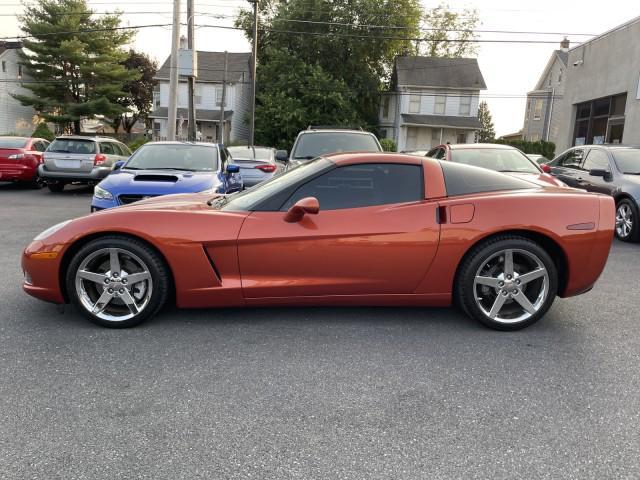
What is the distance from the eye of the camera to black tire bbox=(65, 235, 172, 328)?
12.5 feet

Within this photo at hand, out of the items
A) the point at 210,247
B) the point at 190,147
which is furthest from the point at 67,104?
the point at 210,247

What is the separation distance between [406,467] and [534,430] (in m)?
0.77

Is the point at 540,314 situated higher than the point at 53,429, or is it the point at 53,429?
the point at 540,314

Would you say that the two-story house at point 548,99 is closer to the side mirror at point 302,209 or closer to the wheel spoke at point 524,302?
the wheel spoke at point 524,302

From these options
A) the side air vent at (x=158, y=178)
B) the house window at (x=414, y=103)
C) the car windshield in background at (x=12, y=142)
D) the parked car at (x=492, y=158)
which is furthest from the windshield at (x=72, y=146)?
the house window at (x=414, y=103)

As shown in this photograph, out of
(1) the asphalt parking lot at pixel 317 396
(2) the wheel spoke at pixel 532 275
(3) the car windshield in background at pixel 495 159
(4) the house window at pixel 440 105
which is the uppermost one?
(4) the house window at pixel 440 105

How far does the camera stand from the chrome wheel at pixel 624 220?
8.03 m

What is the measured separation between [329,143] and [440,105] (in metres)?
32.5

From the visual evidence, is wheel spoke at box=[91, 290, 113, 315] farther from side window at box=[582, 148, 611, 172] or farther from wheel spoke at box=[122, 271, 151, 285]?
side window at box=[582, 148, 611, 172]

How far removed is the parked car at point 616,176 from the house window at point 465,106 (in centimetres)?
3167

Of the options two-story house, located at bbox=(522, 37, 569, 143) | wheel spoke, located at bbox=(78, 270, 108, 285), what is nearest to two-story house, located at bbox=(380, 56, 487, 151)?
two-story house, located at bbox=(522, 37, 569, 143)

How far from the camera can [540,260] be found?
3918 millimetres

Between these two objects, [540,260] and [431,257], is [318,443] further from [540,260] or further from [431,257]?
[540,260]

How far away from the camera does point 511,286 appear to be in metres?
3.93
